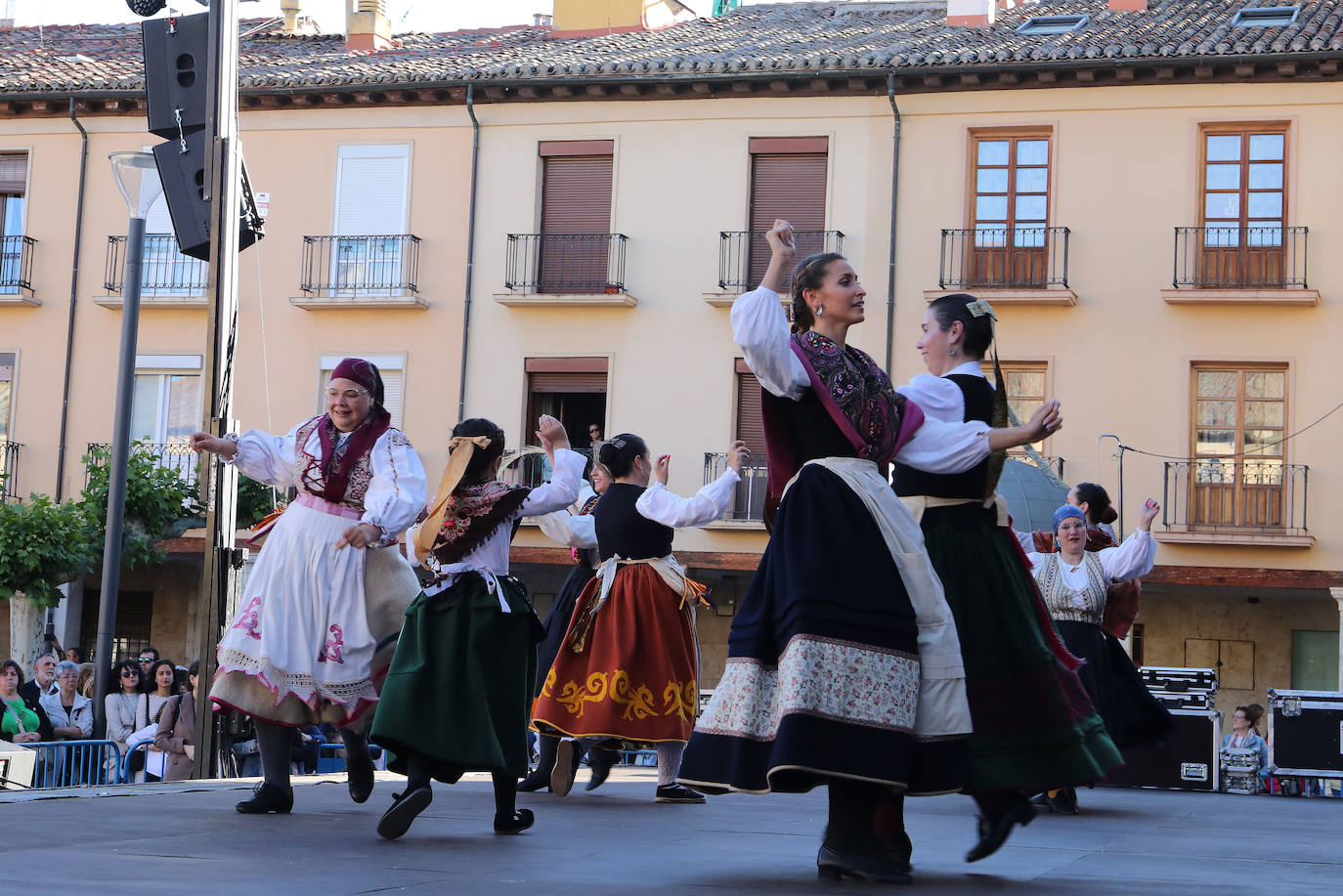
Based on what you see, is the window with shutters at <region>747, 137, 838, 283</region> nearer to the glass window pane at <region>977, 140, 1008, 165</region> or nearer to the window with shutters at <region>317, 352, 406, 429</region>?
the glass window pane at <region>977, 140, 1008, 165</region>

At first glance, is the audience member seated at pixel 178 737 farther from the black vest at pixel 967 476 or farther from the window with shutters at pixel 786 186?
the window with shutters at pixel 786 186

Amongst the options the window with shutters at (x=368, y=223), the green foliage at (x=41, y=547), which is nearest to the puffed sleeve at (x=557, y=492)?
the green foliage at (x=41, y=547)

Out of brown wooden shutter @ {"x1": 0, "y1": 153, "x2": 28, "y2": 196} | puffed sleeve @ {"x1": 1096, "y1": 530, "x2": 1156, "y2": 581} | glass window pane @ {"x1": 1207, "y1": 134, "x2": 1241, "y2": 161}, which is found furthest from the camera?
brown wooden shutter @ {"x1": 0, "y1": 153, "x2": 28, "y2": 196}

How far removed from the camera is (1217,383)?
22.8 metres

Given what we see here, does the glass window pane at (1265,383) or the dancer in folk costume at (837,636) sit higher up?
the glass window pane at (1265,383)

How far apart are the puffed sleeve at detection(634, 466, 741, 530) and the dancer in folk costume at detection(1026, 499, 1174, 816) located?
1.57m

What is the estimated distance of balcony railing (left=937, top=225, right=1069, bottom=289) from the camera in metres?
23.1

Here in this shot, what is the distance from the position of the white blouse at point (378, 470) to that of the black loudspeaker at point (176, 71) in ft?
12.9

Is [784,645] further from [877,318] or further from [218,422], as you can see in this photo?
[877,318]

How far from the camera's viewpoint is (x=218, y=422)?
9586 mm

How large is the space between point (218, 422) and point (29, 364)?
1808 centimetres

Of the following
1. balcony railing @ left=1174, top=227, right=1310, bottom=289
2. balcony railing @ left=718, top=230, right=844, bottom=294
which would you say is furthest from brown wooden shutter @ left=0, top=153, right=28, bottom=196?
balcony railing @ left=1174, top=227, right=1310, bottom=289

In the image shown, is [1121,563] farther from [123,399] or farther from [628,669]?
[123,399]

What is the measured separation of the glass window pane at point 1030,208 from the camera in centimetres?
2339
